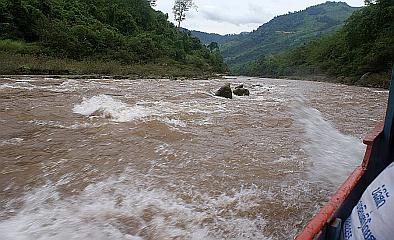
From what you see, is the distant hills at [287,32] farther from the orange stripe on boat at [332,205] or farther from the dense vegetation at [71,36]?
the orange stripe on boat at [332,205]

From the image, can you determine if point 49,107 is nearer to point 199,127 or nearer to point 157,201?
point 199,127

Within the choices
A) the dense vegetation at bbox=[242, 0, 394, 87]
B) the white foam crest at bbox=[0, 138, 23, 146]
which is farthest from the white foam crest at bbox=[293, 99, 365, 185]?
the dense vegetation at bbox=[242, 0, 394, 87]

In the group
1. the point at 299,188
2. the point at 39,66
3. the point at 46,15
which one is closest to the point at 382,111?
the point at 299,188

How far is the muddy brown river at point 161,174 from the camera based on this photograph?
333 cm

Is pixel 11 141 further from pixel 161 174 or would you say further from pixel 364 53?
pixel 364 53

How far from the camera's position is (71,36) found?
1198 inches

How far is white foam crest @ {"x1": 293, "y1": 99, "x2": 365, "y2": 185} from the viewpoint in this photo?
514cm

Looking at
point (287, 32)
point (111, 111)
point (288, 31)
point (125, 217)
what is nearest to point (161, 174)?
point (125, 217)

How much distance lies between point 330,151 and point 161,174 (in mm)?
3390

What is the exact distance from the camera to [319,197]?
4207mm

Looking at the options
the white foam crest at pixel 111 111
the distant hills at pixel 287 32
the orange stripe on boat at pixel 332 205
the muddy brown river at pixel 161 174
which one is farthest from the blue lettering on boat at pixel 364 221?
the distant hills at pixel 287 32

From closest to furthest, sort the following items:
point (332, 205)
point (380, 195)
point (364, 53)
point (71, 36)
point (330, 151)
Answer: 1. point (380, 195)
2. point (332, 205)
3. point (330, 151)
4. point (71, 36)
5. point (364, 53)

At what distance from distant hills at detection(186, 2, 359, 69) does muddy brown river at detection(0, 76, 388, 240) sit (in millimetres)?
109495

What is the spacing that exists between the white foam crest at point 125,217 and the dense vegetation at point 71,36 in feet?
58.5
